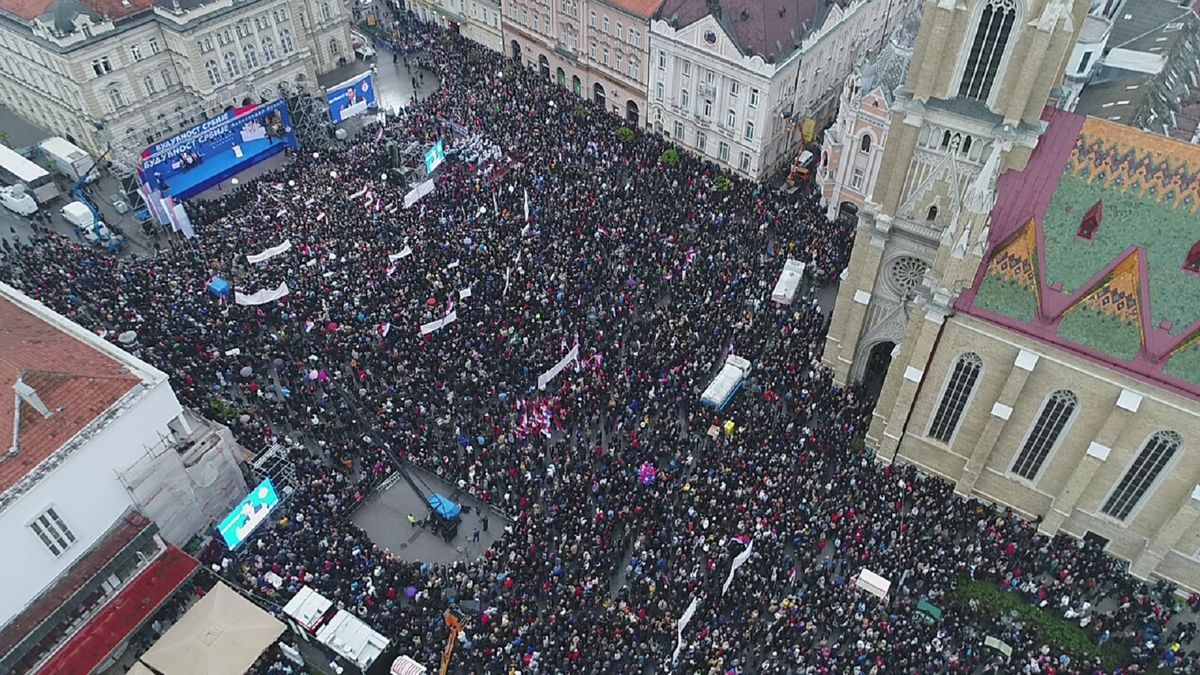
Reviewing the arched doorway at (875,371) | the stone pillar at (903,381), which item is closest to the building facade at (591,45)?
the arched doorway at (875,371)

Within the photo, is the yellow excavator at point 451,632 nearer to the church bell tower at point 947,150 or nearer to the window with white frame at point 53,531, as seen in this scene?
the window with white frame at point 53,531

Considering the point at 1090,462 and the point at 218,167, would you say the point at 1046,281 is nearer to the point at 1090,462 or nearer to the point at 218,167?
the point at 1090,462

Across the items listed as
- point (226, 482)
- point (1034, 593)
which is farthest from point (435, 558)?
point (1034, 593)

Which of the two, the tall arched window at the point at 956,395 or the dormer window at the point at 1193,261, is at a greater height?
the dormer window at the point at 1193,261

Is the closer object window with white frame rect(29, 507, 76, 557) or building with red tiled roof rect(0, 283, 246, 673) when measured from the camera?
building with red tiled roof rect(0, 283, 246, 673)

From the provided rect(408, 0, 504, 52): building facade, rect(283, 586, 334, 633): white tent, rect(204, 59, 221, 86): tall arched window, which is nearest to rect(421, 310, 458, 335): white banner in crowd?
rect(283, 586, 334, 633): white tent

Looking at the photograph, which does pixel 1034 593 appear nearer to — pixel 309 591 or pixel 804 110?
pixel 309 591

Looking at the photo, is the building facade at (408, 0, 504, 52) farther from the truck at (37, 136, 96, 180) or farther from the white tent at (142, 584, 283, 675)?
the white tent at (142, 584, 283, 675)
